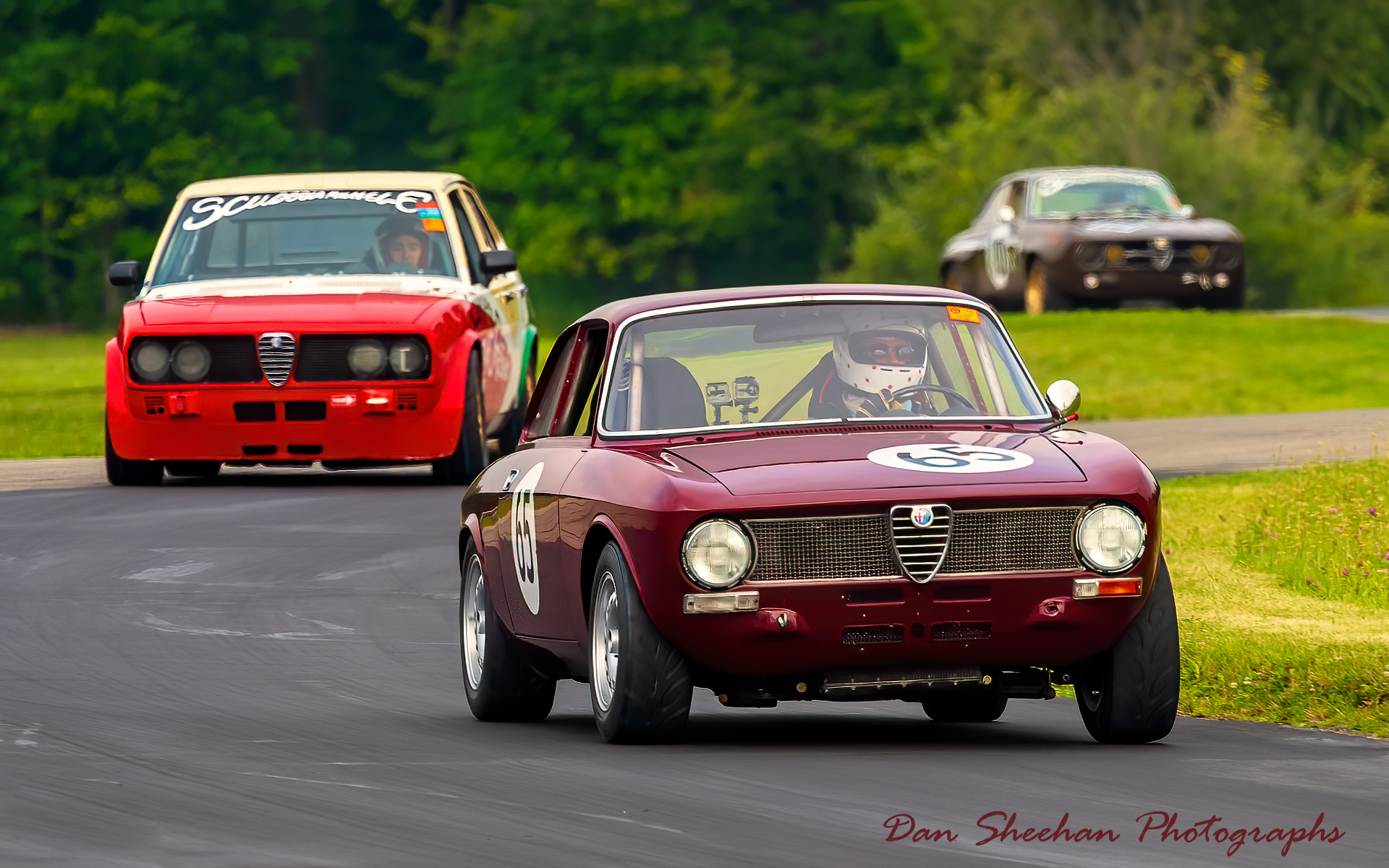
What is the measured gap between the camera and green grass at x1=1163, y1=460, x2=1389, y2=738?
9703mm

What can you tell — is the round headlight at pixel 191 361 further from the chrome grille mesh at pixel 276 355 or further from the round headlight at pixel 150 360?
the chrome grille mesh at pixel 276 355

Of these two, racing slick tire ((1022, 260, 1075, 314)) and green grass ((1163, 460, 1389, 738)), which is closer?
green grass ((1163, 460, 1389, 738))

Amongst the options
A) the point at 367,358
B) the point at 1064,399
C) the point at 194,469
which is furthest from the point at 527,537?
the point at 194,469

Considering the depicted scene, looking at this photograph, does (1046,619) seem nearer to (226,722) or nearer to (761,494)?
(761,494)

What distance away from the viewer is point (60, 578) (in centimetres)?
1401

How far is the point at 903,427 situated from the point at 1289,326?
21.6m

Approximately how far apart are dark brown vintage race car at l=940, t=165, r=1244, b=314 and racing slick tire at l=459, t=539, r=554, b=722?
20.9 metres

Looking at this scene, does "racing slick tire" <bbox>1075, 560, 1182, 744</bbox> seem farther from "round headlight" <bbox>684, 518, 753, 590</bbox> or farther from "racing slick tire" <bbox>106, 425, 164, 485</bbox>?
"racing slick tire" <bbox>106, 425, 164, 485</bbox>

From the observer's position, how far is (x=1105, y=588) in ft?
27.3

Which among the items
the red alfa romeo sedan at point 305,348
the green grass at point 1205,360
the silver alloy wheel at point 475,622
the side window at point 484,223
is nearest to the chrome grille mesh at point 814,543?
the silver alloy wheel at point 475,622

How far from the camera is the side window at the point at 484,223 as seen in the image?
20062 millimetres

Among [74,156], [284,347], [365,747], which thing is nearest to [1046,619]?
[365,747]

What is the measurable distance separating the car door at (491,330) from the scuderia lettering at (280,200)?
310mm
